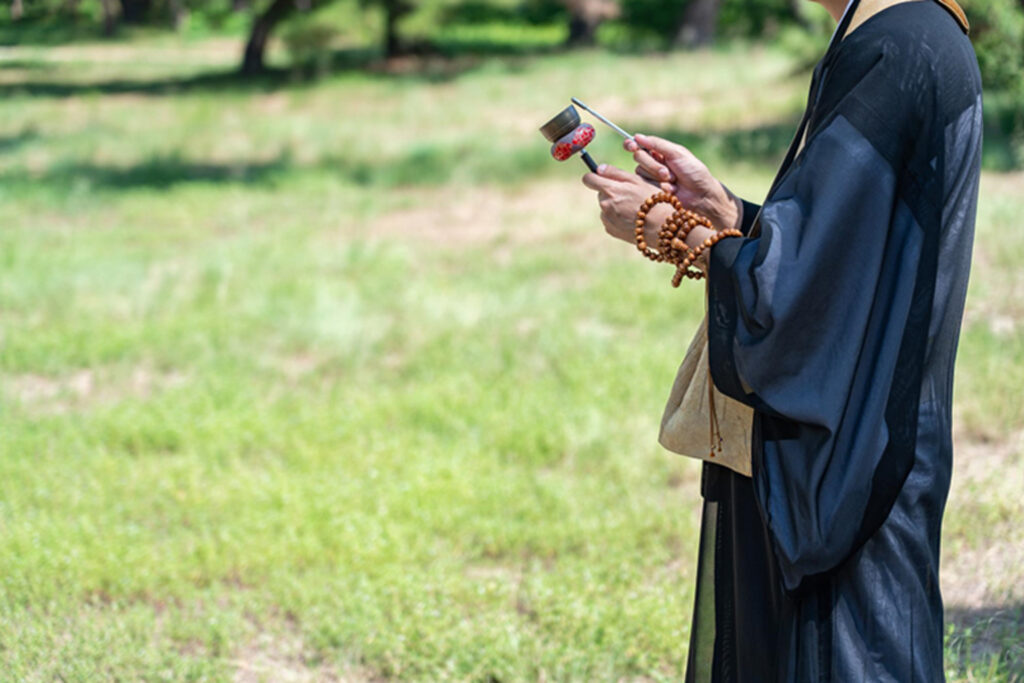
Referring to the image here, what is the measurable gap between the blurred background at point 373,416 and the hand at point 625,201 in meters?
1.66

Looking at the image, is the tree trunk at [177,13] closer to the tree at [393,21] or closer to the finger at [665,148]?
the tree at [393,21]

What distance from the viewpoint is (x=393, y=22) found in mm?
24453

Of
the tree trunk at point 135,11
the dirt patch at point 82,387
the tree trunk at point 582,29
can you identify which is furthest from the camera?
the tree trunk at point 582,29

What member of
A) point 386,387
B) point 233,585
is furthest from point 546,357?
point 233,585

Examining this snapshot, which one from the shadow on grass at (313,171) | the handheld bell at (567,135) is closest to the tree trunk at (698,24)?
the shadow on grass at (313,171)

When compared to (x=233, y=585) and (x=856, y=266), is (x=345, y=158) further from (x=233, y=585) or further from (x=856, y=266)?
(x=856, y=266)

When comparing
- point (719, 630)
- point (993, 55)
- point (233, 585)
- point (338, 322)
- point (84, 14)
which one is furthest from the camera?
point (84, 14)

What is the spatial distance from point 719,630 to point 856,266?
2.62 feet

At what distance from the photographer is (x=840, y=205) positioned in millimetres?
1548

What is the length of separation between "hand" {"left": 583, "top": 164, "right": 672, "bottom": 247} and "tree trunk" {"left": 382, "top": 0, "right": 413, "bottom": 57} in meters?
22.9

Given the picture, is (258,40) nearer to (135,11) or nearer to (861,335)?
(135,11)

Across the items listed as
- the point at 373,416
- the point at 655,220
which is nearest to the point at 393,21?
the point at 373,416

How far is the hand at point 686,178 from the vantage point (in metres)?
1.81

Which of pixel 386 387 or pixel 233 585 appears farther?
pixel 386 387
